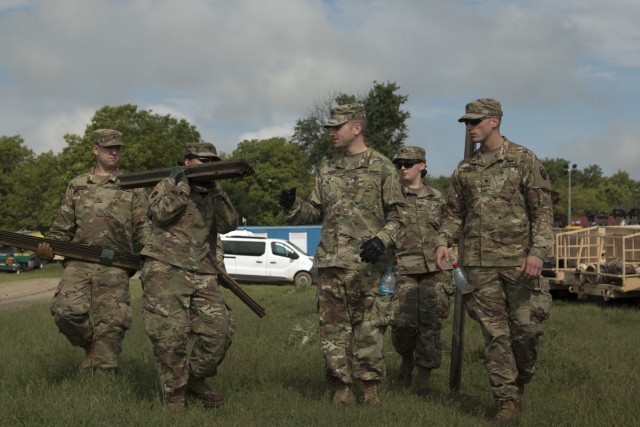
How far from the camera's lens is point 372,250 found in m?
5.74

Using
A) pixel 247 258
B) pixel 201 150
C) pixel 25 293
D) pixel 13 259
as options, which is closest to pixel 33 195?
pixel 13 259

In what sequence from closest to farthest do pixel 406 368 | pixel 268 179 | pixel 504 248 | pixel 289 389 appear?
pixel 504 248 < pixel 289 389 < pixel 406 368 < pixel 268 179

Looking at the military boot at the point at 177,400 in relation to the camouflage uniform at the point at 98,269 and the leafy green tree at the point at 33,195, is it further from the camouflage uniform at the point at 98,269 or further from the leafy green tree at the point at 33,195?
the leafy green tree at the point at 33,195

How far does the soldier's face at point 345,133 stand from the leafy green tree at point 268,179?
6631 cm

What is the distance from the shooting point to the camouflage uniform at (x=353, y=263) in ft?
20.3

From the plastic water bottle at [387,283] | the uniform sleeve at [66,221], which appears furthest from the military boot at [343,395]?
the uniform sleeve at [66,221]

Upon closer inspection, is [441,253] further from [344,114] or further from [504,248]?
[344,114]

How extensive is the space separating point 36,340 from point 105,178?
11.5ft

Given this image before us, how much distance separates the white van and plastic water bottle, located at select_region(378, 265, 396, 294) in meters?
22.0

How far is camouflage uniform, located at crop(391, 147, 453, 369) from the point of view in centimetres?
762

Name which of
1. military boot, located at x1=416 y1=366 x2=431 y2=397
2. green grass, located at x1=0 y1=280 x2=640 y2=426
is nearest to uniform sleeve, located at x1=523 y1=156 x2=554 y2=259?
green grass, located at x1=0 y1=280 x2=640 y2=426

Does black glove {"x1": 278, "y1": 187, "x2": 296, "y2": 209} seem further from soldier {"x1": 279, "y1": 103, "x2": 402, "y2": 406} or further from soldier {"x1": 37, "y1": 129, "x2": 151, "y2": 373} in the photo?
soldier {"x1": 37, "y1": 129, "x2": 151, "y2": 373}

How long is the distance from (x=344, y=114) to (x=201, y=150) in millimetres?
1234

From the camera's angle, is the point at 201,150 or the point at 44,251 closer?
the point at 201,150
